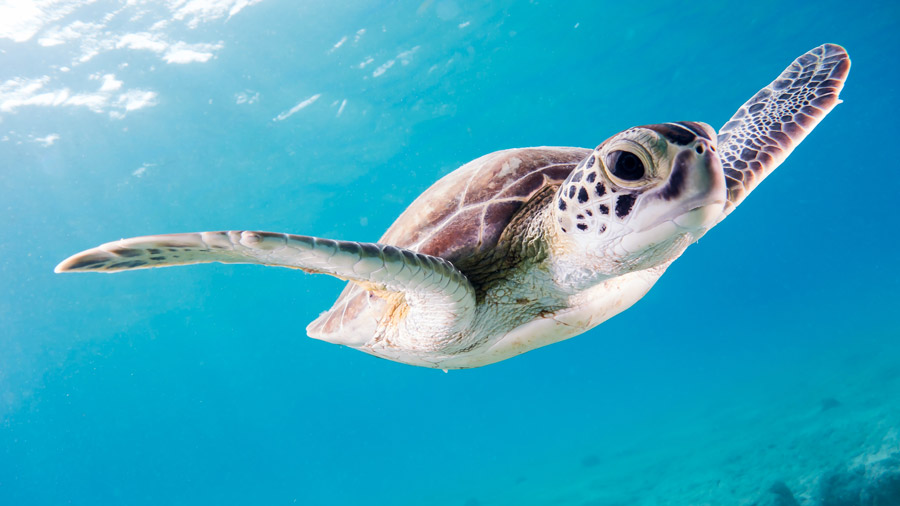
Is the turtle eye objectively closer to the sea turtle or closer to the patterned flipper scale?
the sea turtle

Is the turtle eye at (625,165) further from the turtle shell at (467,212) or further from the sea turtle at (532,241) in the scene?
the turtle shell at (467,212)

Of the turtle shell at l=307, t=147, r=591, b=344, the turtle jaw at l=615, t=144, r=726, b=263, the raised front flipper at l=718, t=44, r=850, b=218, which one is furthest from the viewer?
the raised front flipper at l=718, t=44, r=850, b=218

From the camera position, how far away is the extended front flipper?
1243mm

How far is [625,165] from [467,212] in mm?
996

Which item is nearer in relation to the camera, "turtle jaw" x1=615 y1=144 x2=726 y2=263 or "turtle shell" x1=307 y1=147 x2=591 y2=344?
"turtle jaw" x1=615 y1=144 x2=726 y2=263

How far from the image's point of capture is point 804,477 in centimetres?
823

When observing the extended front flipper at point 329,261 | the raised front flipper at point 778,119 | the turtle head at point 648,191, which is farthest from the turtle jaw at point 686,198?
the raised front flipper at point 778,119

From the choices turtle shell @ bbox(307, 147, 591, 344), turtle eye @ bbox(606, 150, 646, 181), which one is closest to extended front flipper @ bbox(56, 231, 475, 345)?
turtle shell @ bbox(307, 147, 591, 344)

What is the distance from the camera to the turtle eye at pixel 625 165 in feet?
4.79

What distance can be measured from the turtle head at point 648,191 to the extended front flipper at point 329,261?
579mm

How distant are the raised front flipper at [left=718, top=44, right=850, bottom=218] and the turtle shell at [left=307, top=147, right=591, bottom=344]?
2.94ft

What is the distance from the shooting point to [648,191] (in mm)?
1470

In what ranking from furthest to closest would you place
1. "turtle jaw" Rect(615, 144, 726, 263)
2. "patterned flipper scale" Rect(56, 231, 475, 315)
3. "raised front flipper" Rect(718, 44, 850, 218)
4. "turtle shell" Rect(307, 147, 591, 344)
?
"raised front flipper" Rect(718, 44, 850, 218)
"turtle shell" Rect(307, 147, 591, 344)
"turtle jaw" Rect(615, 144, 726, 263)
"patterned flipper scale" Rect(56, 231, 475, 315)

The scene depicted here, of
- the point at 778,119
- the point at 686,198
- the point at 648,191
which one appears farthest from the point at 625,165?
the point at 778,119
